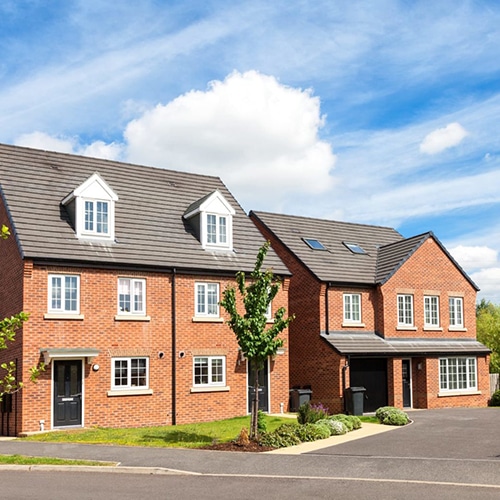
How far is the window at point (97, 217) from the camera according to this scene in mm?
24906

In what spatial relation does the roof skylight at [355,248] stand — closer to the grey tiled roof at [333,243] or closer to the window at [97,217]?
the grey tiled roof at [333,243]

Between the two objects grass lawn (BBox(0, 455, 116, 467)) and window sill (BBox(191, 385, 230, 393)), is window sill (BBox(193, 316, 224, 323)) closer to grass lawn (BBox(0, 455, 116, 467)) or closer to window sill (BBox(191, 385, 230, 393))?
window sill (BBox(191, 385, 230, 393))

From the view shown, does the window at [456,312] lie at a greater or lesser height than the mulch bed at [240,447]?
greater

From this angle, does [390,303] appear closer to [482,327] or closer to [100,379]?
[100,379]

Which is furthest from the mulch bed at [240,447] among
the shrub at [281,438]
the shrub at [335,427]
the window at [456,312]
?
the window at [456,312]

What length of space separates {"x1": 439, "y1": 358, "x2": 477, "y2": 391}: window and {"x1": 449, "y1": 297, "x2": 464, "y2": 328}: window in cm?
193

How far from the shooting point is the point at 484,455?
1670cm

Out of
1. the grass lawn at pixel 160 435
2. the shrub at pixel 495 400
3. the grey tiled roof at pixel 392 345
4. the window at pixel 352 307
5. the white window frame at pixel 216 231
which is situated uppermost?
the white window frame at pixel 216 231

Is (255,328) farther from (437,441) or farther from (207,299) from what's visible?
(207,299)

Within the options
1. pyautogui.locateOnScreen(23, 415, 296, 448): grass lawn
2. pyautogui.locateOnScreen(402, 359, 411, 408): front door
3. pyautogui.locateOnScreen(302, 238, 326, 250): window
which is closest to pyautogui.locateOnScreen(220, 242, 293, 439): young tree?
pyautogui.locateOnScreen(23, 415, 296, 448): grass lawn

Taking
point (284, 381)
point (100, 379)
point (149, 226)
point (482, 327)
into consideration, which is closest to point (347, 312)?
point (284, 381)

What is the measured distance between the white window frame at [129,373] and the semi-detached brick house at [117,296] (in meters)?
0.04

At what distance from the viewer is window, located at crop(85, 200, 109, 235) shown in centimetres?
2491

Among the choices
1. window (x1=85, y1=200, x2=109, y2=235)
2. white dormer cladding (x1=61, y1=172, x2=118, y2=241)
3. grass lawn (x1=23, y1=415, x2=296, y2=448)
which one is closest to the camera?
grass lawn (x1=23, y1=415, x2=296, y2=448)
